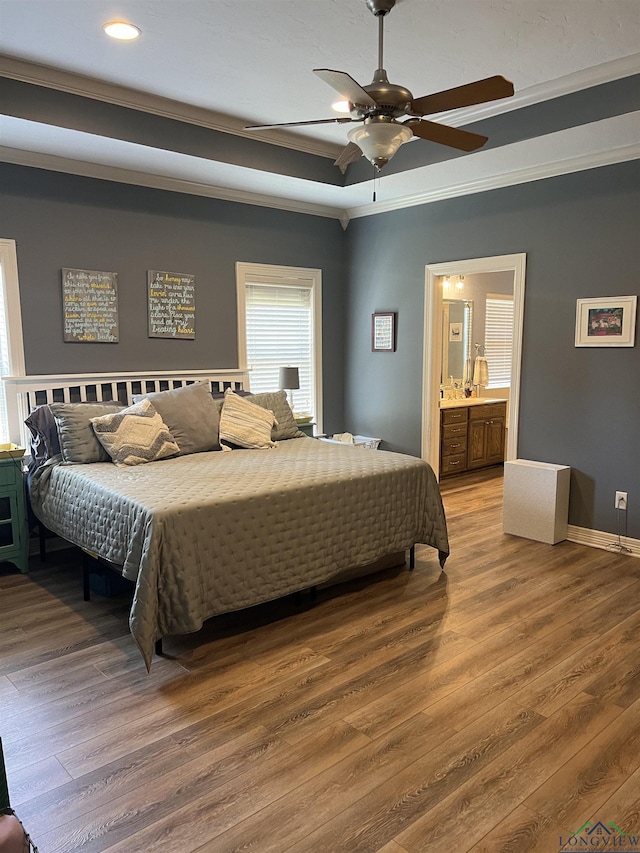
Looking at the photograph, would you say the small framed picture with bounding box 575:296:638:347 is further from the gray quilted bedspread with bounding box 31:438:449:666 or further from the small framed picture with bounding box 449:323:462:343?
the small framed picture with bounding box 449:323:462:343

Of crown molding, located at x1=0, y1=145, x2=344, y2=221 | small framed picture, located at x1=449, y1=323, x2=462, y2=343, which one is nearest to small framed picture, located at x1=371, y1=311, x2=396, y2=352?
crown molding, located at x1=0, y1=145, x2=344, y2=221

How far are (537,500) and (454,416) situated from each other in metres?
1.95

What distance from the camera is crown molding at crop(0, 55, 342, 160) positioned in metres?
3.37

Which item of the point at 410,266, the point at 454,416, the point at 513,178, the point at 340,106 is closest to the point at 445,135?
the point at 340,106

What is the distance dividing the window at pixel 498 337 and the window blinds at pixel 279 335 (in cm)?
256

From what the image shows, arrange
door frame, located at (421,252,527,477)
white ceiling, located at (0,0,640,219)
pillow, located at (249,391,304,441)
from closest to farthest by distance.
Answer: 1. white ceiling, located at (0,0,640,219)
2. pillow, located at (249,391,304,441)
3. door frame, located at (421,252,527,477)

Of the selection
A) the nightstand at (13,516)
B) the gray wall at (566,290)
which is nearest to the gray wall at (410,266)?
the gray wall at (566,290)

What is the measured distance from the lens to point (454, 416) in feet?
20.8

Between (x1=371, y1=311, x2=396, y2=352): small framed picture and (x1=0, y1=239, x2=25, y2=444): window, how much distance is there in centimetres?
A: 317

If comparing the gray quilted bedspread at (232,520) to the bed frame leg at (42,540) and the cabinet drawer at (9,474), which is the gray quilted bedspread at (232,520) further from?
the bed frame leg at (42,540)

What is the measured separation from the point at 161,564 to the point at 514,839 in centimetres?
169

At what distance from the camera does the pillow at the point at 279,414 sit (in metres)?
4.67

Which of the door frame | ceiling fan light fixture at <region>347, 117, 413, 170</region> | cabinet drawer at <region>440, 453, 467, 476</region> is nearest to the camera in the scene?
ceiling fan light fixture at <region>347, 117, 413, 170</region>

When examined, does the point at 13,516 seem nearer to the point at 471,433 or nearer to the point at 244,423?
the point at 244,423
